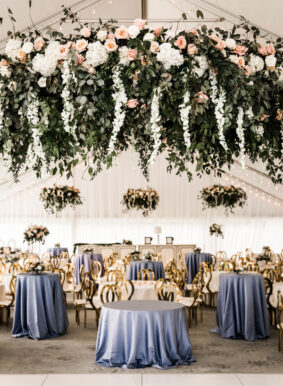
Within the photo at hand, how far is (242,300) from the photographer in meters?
7.69

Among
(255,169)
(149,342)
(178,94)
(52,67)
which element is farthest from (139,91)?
(255,169)

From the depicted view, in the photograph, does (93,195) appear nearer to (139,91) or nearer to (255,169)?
(255,169)

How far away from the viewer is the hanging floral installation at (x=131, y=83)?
10.3 feet

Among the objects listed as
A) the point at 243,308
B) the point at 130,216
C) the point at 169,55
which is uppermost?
the point at 130,216

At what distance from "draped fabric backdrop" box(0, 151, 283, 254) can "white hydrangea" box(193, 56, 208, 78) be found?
51.8ft

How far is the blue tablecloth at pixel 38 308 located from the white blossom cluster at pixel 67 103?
4797mm

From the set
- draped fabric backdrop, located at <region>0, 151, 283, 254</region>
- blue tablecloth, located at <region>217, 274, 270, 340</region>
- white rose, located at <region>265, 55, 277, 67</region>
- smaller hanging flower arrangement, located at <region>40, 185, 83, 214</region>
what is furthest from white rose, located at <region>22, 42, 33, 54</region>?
draped fabric backdrop, located at <region>0, 151, 283, 254</region>

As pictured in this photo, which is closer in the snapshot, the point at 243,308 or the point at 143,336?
the point at 143,336

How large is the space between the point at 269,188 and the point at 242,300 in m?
10.8

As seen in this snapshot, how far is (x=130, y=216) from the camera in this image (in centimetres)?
1917

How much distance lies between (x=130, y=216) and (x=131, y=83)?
52.3 ft

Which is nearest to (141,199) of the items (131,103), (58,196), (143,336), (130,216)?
(58,196)

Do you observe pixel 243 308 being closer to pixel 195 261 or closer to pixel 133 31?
pixel 133 31

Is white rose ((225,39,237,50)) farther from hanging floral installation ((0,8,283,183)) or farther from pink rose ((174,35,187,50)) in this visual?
pink rose ((174,35,187,50))
